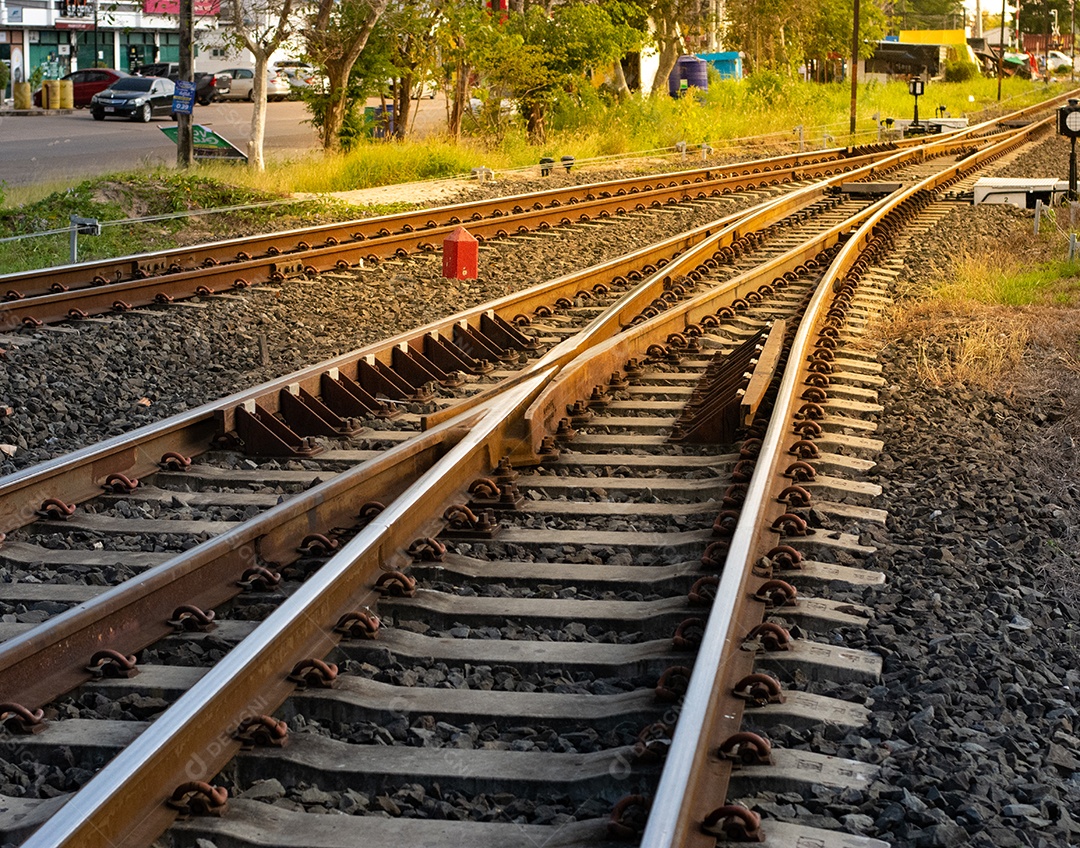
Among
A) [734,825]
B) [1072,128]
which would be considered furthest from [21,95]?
[734,825]

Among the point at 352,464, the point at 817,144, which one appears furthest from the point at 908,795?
the point at 817,144

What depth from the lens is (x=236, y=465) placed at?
7.24m

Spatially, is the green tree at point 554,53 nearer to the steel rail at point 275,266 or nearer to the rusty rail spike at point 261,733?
the steel rail at point 275,266

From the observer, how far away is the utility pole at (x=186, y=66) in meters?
19.6

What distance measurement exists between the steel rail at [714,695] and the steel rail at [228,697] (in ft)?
4.06

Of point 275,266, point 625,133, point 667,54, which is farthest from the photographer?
point 667,54

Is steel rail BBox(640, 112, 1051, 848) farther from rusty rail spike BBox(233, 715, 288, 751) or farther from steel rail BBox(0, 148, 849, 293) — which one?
Result: steel rail BBox(0, 148, 849, 293)

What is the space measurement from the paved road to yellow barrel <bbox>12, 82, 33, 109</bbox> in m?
1.80

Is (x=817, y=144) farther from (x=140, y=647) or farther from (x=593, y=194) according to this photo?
(x=140, y=647)

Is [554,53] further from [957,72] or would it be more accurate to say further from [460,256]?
[957,72]

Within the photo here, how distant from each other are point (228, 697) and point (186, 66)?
17.7 metres

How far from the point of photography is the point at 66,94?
5097 centimetres

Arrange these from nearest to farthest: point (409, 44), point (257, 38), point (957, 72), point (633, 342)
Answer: point (633, 342)
point (257, 38)
point (409, 44)
point (957, 72)

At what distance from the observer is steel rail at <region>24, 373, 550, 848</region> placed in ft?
11.0
